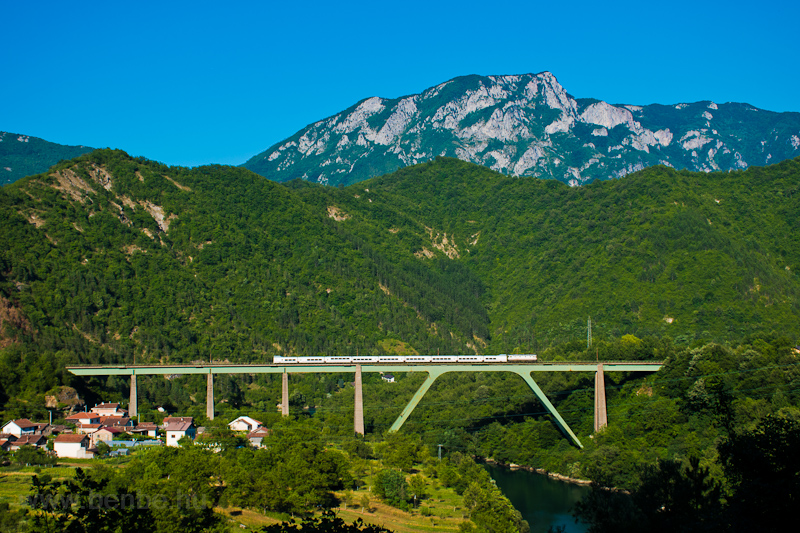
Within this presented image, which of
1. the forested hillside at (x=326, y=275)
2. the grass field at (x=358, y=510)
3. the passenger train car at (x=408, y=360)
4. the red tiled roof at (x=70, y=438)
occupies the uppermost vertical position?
the forested hillside at (x=326, y=275)

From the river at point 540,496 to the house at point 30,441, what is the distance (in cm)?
3689

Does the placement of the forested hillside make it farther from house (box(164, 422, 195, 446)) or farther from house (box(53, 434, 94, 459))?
house (box(53, 434, 94, 459))

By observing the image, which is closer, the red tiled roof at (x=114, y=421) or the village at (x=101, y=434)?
the village at (x=101, y=434)

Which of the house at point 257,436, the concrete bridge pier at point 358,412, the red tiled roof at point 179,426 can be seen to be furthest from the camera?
the concrete bridge pier at point 358,412

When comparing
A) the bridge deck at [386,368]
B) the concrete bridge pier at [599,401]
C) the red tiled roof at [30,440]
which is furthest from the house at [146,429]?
the concrete bridge pier at [599,401]

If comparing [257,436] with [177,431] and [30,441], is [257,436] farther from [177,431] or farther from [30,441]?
[30,441]

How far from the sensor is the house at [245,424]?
234 ft

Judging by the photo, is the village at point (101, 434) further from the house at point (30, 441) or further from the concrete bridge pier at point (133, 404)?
the concrete bridge pier at point (133, 404)

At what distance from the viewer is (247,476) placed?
47.8 meters

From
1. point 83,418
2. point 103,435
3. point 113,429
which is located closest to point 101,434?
point 103,435

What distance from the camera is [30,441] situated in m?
60.1

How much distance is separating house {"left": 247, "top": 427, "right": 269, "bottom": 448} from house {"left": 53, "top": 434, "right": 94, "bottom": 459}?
43.5ft

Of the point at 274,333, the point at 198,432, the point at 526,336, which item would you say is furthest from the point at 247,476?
the point at 526,336

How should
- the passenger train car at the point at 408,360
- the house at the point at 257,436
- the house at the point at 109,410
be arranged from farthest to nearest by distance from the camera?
the passenger train car at the point at 408,360 → the house at the point at 109,410 → the house at the point at 257,436
